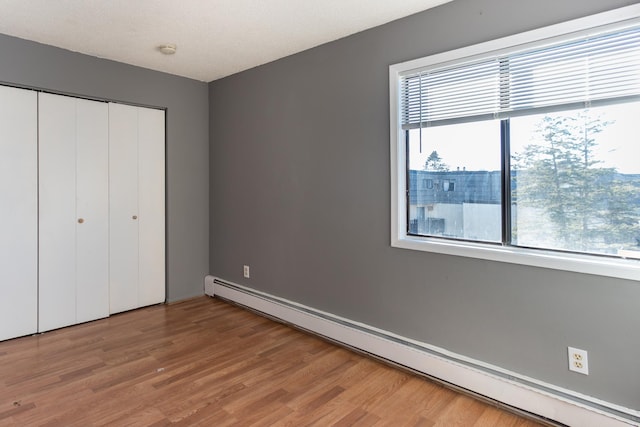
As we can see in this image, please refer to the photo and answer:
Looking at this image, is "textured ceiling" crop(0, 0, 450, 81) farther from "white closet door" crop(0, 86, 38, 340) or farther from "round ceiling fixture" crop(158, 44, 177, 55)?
"white closet door" crop(0, 86, 38, 340)

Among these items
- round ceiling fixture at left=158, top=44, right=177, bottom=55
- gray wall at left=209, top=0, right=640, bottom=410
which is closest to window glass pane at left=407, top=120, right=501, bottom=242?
gray wall at left=209, top=0, right=640, bottom=410

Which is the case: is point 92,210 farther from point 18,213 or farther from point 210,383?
point 210,383

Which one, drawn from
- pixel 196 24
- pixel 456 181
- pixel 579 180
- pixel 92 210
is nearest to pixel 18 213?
pixel 92 210

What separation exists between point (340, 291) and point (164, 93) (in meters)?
2.76

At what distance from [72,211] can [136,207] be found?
1.87 ft

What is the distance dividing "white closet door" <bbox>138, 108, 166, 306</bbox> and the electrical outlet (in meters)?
3.66

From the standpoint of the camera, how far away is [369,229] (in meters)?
2.85

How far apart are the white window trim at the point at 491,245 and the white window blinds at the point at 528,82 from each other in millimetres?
55

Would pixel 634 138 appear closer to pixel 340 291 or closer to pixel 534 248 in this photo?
pixel 534 248

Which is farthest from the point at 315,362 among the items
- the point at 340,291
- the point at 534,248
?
the point at 534,248

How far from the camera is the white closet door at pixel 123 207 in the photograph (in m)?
3.65

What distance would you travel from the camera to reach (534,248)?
7.09 ft

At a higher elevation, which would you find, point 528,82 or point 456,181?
point 528,82

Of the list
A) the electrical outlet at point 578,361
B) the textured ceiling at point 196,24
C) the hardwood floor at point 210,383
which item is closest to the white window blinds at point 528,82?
the textured ceiling at point 196,24
